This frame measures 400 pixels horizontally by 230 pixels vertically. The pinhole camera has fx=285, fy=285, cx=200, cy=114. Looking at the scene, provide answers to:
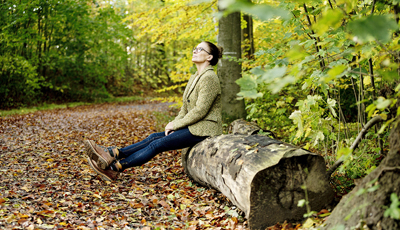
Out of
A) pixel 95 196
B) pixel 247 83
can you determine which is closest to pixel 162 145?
pixel 95 196

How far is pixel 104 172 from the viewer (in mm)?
3514

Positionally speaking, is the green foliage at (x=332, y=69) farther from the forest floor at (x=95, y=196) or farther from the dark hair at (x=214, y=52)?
the forest floor at (x=95, y=196)

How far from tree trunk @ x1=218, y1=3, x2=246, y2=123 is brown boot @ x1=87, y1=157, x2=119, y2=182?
9.01 feet

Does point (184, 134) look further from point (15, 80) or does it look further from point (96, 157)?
point (15, 80)

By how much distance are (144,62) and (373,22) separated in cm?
2468

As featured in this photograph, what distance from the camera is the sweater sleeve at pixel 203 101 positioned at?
138 inches

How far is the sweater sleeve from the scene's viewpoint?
11.5 feet

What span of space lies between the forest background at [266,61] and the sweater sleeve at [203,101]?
2.26ft

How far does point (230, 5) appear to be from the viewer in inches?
39.3

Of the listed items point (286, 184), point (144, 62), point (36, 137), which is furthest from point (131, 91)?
point (286, 184)

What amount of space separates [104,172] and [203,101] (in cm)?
150

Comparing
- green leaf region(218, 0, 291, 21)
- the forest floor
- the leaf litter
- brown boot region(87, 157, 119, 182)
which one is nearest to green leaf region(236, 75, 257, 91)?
green leaf region(218, 0, 291, 21)

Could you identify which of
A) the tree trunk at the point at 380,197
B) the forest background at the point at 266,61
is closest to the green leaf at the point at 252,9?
the forest background at the point at 266,61

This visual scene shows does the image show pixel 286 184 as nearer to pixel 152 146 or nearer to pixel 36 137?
pixel 152 146
